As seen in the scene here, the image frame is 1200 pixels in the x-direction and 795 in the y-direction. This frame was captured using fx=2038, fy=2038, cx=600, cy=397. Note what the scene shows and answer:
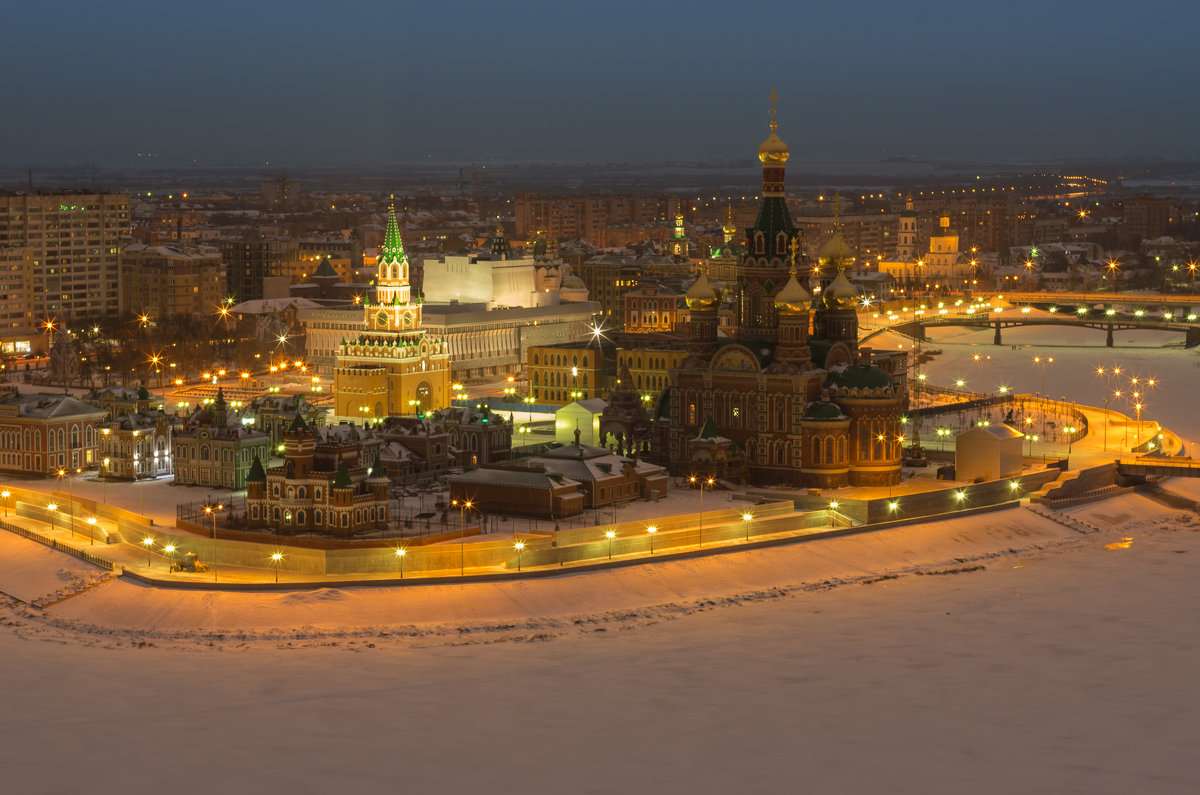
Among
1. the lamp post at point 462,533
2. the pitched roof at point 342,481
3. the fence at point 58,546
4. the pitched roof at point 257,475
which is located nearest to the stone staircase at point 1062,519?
the lamp post at point 462,533

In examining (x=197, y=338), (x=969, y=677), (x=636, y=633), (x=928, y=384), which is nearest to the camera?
(x=969, y=677)

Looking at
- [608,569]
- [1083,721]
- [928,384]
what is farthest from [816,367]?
[928,384]

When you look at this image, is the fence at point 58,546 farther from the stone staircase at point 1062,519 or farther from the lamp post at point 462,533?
the stone staircase at point 1062,519

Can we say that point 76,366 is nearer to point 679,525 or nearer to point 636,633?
point 679,525

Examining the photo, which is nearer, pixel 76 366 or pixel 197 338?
pixel 76 366

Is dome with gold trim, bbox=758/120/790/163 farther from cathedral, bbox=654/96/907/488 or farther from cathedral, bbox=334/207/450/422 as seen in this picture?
cathedral, bbox=334/207/450/422

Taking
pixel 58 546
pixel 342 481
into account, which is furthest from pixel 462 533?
pixel 58 546

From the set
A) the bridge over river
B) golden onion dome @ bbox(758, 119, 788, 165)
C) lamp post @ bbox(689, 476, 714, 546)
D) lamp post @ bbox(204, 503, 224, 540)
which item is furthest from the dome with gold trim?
the bridge over river
